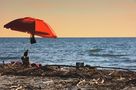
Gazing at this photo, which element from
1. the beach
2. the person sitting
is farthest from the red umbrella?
the person sitting

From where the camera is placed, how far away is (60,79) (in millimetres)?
18125

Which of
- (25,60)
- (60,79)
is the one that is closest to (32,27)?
(60,79)

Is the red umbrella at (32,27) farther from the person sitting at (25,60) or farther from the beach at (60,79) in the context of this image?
the person sitting at (25,60)

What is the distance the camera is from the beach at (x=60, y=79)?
52.9 ft

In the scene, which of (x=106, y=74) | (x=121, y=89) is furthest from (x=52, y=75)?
(x=121, y=89)

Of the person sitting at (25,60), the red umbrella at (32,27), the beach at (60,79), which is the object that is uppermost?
the red umbrella at (32,27)

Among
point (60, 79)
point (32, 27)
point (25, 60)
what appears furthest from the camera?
point (25, 60)

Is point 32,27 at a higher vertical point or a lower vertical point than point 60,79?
higher

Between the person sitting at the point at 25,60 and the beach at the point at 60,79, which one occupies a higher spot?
the person sitting at the point at 25,60

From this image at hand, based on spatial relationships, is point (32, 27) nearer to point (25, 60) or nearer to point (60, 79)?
point (60, 79)

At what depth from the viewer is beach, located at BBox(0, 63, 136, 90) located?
1611 cm

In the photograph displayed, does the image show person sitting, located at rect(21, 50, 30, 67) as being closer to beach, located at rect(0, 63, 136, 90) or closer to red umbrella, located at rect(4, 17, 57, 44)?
beach, located at rect(0, 63, 136, 90)

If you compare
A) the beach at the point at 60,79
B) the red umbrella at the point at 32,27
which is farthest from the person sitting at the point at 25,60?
A: the red umbrella at the point at 32,27

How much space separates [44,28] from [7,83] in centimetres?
388
